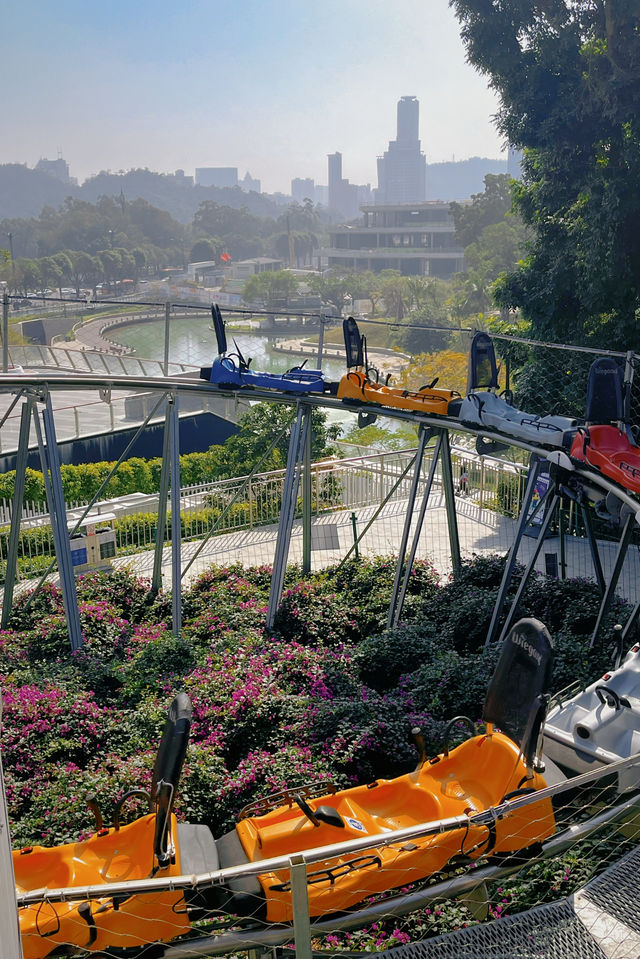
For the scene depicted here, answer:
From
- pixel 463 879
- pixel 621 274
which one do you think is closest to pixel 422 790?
pixel 463 879

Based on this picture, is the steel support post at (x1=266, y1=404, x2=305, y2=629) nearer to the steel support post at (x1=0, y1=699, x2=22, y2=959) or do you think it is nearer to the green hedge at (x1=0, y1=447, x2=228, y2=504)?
the steel support post at (x1=0, y1=699, x2=22, y2=959)

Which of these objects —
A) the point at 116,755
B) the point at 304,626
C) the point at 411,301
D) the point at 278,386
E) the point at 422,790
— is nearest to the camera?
the point at 422,790

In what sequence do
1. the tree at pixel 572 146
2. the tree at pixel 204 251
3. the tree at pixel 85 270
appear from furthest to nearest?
the tree at pixel 204 251
the tree at pixel 85 270
the tree at pixel 572 146

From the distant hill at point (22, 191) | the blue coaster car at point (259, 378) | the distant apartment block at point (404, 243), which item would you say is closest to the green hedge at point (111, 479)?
the blue coaster car at point (259, 378)

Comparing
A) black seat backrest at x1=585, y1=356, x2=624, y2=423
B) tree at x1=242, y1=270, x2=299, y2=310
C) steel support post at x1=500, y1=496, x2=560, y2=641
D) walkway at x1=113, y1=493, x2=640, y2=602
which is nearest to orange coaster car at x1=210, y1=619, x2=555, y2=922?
steel support post at x1=500, y1=496, x2=560, y2=641

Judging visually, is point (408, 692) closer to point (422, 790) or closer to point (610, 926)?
point (422, 790)

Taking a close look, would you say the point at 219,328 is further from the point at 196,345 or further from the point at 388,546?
the point at 196,345

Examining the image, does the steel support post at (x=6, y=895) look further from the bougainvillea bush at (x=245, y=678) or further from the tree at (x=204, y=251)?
the tree at (x=204, y=251)
